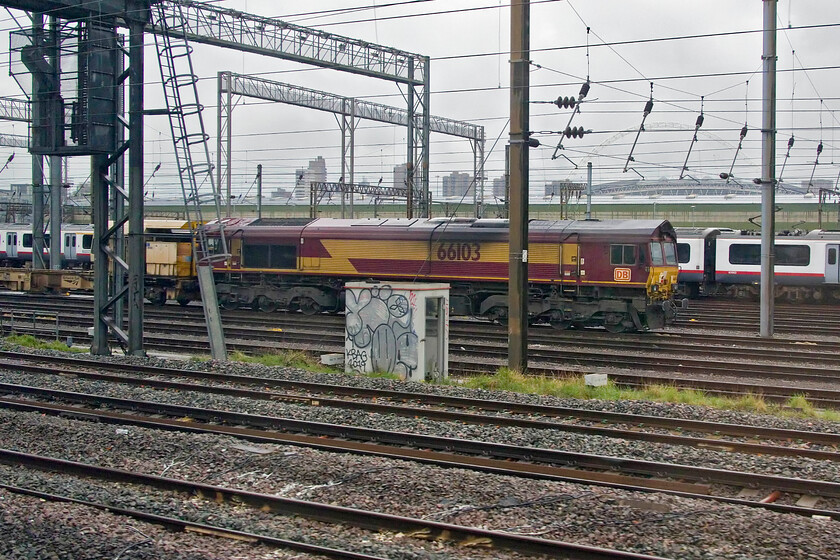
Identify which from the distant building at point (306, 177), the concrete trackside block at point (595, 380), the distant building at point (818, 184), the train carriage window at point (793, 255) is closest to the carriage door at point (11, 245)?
the distant building at point (306, 177)

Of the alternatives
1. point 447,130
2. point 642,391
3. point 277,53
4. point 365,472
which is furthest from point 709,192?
point 365,472

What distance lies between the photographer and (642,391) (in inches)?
572

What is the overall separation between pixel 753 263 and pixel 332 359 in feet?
78.7

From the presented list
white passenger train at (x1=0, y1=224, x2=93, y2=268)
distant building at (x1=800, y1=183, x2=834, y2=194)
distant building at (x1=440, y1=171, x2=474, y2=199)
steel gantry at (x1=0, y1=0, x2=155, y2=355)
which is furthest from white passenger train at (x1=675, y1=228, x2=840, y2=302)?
distant building at (x1=440, y1=171, x2=474, y2=199)

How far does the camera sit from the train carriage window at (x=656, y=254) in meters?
22.1

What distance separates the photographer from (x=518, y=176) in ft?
49.2

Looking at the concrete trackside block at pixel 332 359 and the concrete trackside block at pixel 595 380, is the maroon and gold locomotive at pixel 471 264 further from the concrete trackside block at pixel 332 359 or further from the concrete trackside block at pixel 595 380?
the concrete trackside block at pixel 595 380

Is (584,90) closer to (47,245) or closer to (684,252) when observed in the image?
(684,252)

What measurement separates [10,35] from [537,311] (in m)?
14.6

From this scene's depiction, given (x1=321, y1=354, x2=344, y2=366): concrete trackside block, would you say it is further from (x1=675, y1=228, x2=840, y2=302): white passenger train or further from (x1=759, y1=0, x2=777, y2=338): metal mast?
(x1=675, y1=228, x2=840, y2=302): white passenger train

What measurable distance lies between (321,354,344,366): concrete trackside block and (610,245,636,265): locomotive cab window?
876cm

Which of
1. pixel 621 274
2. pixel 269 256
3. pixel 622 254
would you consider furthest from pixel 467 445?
pixel 269 256

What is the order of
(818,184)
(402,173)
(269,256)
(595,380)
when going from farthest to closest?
(402,173)
(818,184)
(269,256)
(595,380)

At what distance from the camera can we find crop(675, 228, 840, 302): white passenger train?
110 feet
